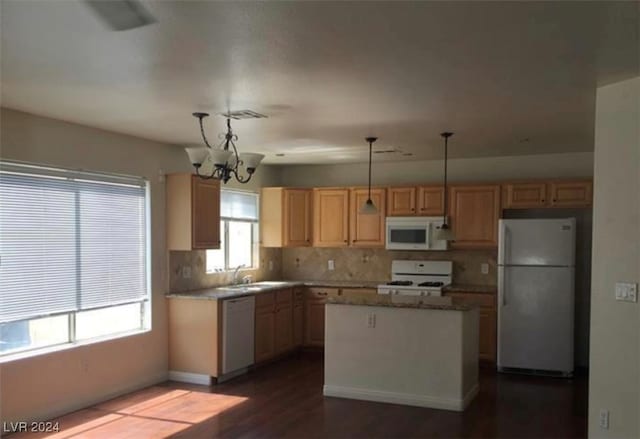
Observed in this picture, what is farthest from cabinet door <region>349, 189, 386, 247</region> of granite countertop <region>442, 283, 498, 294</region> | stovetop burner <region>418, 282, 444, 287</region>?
granite countertop <region>442, 283, 498, 294</region>

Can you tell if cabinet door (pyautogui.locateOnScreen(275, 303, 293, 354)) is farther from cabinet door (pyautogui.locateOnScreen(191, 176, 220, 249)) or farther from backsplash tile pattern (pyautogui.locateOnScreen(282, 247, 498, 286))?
cabinet door (pyautogui.locateOnScreen(191, 176, 220, 249))

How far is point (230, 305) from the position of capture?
5.75 m

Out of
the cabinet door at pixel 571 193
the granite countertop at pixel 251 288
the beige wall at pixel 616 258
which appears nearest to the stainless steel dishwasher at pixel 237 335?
the granite countertop at pixel 251 288

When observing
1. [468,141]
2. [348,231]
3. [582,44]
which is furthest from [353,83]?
[348,231]

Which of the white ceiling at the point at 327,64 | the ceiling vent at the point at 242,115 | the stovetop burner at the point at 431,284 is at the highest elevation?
the white ceiling at the point at 327,64

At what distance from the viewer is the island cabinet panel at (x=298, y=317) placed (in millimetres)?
7121

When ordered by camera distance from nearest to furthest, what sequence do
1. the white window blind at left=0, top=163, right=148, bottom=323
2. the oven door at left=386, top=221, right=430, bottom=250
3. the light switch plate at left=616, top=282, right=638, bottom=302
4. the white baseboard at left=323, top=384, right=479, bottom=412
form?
the light switch plate at left=616, top=282, right=638, bottom=302, the white window blind at left=0, top=163, right=148, bottom=323, the white baseboard at left=323, top=384, right=479, bottom=412, the oven door at left=386, top=221, right=430, bottom=250

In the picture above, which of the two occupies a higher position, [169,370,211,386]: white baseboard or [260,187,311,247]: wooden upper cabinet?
[260,187,311,247]: wooden upper cabinet

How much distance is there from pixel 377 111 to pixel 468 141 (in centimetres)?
174

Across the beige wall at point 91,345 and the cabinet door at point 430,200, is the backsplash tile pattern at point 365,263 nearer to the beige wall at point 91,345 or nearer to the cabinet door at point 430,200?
the cabinet door at point 430,200

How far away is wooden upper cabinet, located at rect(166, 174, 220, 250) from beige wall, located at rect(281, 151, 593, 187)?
7.50 feet

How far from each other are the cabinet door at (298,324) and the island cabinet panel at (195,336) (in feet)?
5.42

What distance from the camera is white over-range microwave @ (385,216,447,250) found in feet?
22.3

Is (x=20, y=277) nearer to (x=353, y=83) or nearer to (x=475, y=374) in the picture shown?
(x=353, y=83)
